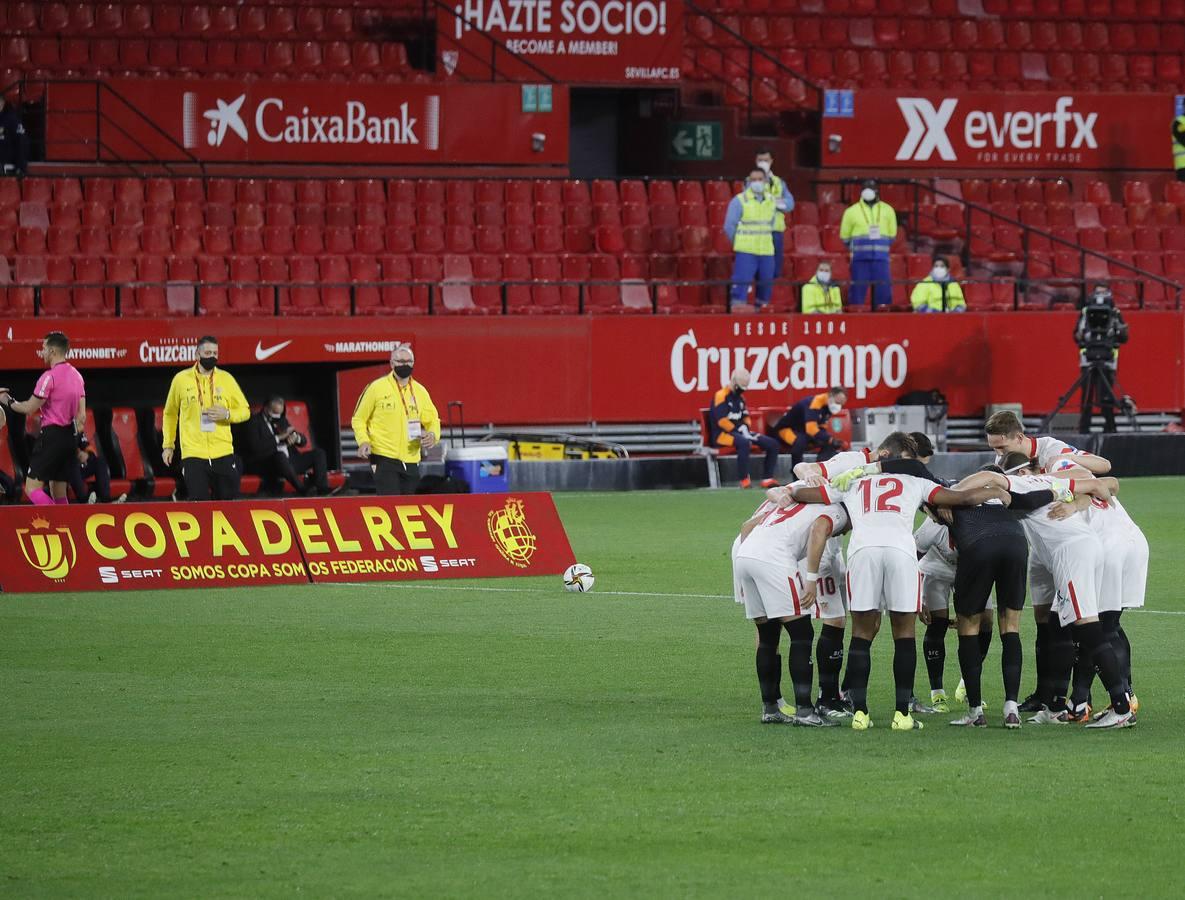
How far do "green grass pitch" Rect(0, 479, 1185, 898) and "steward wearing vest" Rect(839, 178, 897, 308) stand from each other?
50.6 feet

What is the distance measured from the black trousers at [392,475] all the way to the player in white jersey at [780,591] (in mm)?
8665

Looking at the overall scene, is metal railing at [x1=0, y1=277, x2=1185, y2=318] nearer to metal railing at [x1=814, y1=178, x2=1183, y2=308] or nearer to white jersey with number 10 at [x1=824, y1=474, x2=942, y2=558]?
metal railing at [x1=814, y1=178, x2=1183, y2=308]

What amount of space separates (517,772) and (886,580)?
2.27 meters

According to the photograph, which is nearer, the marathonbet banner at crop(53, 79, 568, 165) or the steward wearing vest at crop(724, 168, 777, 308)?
the steward wearing vest at crop(724, 168, 777, 308)

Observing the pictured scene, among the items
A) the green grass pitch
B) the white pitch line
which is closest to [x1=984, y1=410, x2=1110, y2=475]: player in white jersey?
the green grass pitch

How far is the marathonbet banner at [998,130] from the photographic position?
33562mm

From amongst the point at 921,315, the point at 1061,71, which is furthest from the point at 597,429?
the point at 1061,71

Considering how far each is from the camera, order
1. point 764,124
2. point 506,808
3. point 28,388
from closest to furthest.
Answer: point 506,808 < point 28,388 < point 764,124

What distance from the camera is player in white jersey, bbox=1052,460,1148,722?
10648mm

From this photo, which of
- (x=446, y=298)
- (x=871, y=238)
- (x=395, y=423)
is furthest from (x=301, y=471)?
(x=871, y=238)

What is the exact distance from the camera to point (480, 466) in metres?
23.7

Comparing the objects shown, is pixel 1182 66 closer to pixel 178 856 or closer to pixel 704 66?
pixel 704 66

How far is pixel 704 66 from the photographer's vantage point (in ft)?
113

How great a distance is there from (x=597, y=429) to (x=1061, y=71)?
13209 mm
